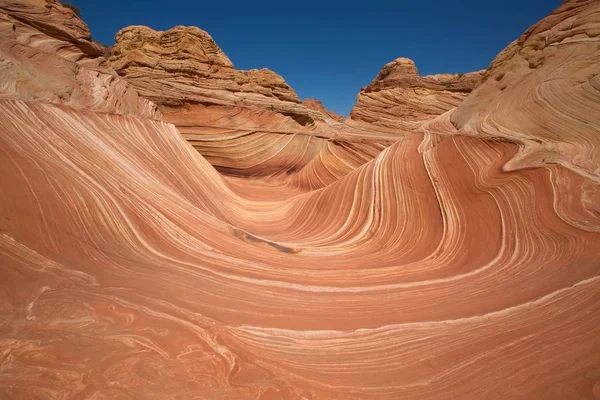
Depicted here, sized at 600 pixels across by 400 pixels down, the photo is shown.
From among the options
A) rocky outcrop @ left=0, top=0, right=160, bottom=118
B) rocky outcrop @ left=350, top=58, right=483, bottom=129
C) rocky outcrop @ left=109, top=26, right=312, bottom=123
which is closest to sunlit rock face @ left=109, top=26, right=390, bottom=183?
rocky outcrop @ left=109, top=26, right=312, bottom=123

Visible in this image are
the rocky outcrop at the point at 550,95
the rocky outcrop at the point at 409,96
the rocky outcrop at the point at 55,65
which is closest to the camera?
the rocky outcrop at the point at 550,95

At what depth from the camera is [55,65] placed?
6.16 metres

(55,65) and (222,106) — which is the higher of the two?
(222,106)

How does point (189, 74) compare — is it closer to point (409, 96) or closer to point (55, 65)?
point (55, 65)

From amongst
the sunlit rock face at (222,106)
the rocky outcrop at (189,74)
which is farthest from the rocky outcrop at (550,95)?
the rocky outcrop at (189,74)

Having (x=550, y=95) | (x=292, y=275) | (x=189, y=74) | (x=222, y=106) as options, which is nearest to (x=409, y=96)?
(x=222, y=106)

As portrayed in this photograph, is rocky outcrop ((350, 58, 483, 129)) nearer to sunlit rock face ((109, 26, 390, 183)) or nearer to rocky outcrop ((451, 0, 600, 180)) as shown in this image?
sunlit rock face ((109, 26, 390, 183))

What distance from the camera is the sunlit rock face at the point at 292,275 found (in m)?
1.83

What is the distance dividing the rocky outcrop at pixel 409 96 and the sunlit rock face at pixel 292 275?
36.5 ft

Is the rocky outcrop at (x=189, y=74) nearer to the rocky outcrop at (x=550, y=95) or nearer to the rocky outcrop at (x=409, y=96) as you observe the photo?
the rocky outcrop at (x=409, y=96)

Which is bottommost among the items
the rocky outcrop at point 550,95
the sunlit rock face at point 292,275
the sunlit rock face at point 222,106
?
the sunlit rock face at point 292,275

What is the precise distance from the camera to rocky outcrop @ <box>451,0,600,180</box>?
470 centimetres

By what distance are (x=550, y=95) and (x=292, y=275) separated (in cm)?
569

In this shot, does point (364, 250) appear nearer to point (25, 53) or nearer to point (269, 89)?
point (25, 53)
